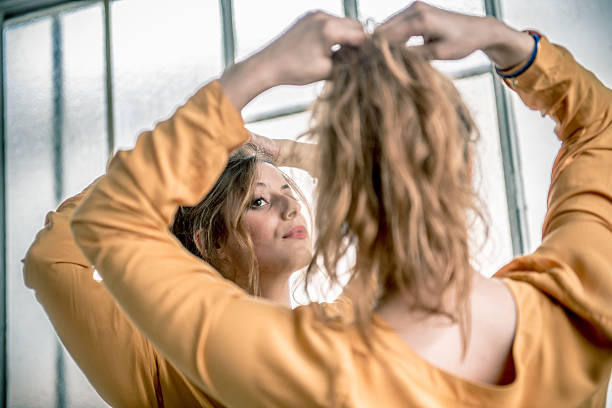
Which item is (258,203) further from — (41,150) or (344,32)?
(41,150)

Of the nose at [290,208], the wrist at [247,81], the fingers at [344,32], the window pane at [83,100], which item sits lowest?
the nose at [290,208]

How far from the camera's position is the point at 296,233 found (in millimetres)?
1446

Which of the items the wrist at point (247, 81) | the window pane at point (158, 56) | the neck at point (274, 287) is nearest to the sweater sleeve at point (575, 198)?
the wrist at point (247, 81)

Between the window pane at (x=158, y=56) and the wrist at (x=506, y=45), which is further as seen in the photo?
the window pane at (x=158, y=56)

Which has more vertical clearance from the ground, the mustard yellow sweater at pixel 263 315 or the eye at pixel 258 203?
the eye at pixel 258 203

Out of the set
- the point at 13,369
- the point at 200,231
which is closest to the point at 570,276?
the point at 200,231

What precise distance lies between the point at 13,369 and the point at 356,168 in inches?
115

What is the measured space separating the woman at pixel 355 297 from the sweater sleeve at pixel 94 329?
428 millimetres

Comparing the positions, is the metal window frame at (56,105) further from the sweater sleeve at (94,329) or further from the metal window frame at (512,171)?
the sweater sleeve at (94,329)

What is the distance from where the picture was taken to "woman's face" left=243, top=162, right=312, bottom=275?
142 cm

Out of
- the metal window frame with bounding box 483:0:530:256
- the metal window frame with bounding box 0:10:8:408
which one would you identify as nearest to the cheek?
the metal window frame with bounding box 483:0:530:256

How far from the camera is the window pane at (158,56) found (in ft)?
9.06

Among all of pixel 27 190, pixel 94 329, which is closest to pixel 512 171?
pixel 94 329

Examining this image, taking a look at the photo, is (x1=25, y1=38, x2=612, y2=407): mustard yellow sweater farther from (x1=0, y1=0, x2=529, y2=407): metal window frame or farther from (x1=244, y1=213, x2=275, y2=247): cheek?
(x1=0, y1=0, x2=529, y2=407): metal window frame
